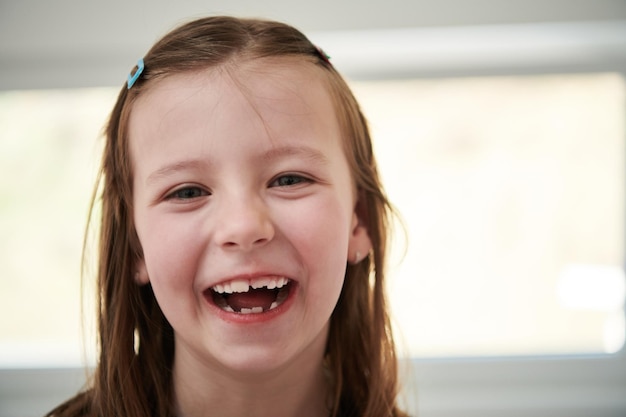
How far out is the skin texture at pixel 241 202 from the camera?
73cm

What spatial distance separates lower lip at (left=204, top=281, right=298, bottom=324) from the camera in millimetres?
750

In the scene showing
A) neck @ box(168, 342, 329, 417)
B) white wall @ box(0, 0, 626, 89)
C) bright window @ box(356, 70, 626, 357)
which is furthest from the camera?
bright window @ box(356, 70, 626, 357)

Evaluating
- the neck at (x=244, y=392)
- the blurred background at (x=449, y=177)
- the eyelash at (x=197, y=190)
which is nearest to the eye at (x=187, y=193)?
the eyelash at (x=197, y=190)

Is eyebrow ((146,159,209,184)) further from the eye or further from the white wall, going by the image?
the white wall

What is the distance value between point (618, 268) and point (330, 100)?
3.97 ft

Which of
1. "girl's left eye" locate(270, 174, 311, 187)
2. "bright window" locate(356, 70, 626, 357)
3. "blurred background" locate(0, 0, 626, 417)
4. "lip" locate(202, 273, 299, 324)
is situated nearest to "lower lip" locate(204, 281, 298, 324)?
"lip" locate(202, 273, 299, 324)

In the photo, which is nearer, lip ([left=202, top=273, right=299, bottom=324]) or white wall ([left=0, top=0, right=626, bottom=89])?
lip ([left=202, top=273, right=299, bottom=324])

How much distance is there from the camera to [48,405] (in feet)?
5.41

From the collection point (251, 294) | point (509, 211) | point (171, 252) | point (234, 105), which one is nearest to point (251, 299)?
point (251, 294)

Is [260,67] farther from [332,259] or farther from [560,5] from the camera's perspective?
[560,5]

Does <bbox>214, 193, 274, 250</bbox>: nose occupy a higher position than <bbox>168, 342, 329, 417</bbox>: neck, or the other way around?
<bbox>214, 193, 274, 250</bbox>: nose

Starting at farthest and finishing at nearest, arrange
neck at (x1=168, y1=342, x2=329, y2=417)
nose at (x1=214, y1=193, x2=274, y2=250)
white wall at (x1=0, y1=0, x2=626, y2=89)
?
1. white wall at (x1=0, y1=0, x2=626, y2=89)
2. neck at (x1=168, y1=342, x2=329, y2=417)
3. nose at (x1=214, y1=193, x2=274, y2=250)

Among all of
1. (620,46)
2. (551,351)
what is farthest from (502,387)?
(620,46)

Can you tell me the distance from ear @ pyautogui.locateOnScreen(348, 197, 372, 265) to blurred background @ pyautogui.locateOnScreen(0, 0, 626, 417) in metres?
0.64
